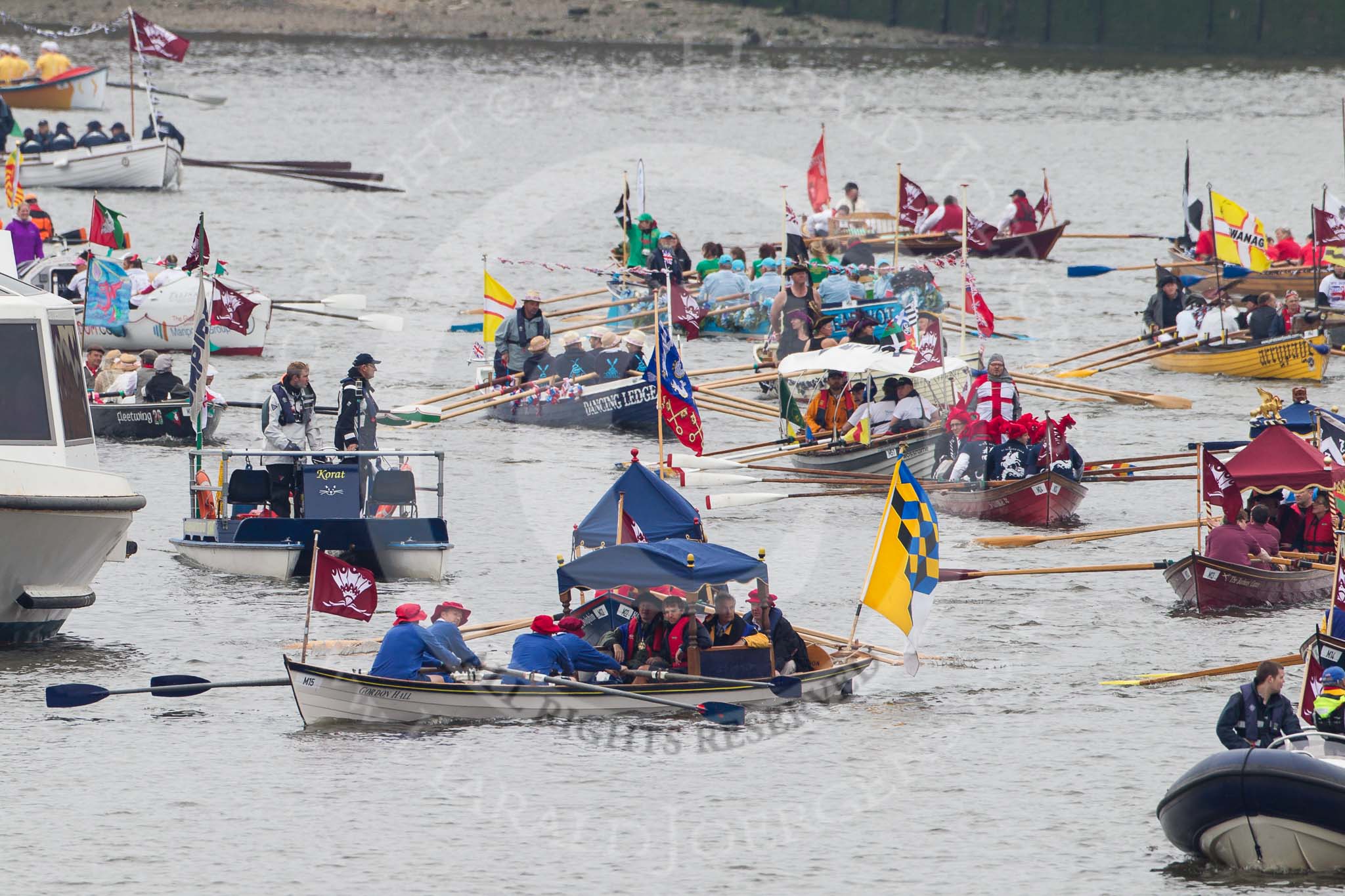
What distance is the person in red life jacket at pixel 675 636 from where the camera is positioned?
20.9 metres

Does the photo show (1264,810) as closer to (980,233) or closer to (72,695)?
(72,695)

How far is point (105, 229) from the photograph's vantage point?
4031cm

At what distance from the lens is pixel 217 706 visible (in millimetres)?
21250

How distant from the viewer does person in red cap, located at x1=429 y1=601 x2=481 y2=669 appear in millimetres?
20203

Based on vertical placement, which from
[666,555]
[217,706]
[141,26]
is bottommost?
[217,706]

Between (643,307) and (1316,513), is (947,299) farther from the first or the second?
(1316,513)

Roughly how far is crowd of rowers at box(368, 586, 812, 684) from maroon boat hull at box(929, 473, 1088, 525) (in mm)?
8067

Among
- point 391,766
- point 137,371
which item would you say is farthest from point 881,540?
point 137,371

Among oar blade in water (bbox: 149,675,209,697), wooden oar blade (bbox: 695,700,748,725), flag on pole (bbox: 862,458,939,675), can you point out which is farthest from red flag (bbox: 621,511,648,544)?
oar blade in water (bbox: 149,675,209,697)

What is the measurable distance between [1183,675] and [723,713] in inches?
202

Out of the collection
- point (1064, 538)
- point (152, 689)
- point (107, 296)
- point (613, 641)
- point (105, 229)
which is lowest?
point (1064, 538)

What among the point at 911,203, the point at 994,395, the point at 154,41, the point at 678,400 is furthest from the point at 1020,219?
the point at 678,400

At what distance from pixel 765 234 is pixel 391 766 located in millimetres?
42820

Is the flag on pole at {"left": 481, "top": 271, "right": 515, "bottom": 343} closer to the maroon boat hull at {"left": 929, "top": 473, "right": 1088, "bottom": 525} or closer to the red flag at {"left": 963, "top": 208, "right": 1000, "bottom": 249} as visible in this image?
the maroon boat hull at {"left": 929, "top": 473, "right": 1088, "bottom": 525}
